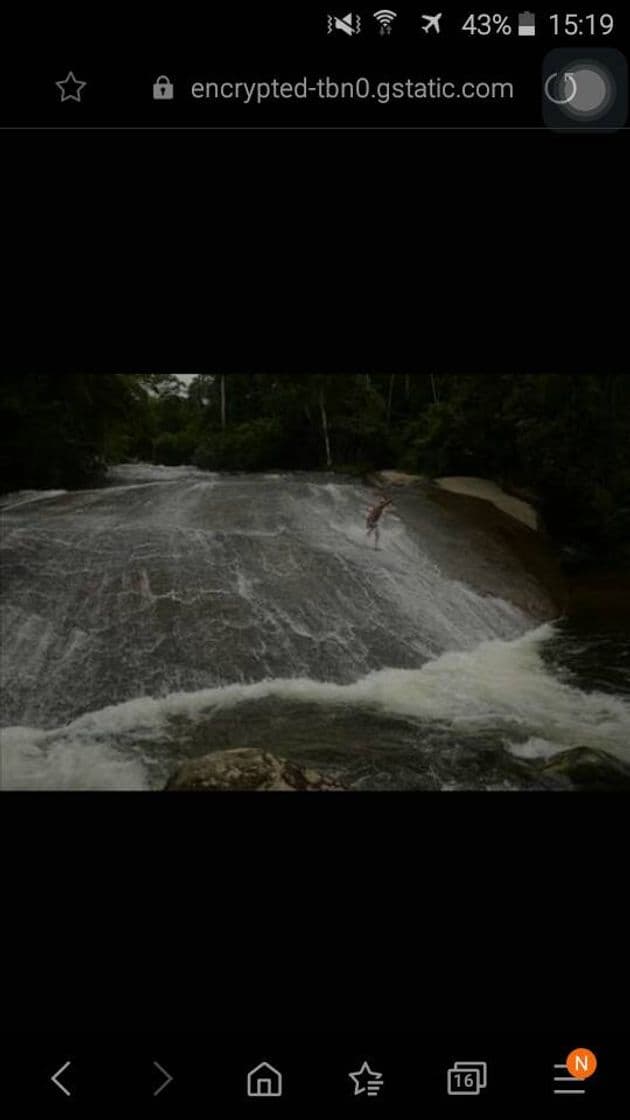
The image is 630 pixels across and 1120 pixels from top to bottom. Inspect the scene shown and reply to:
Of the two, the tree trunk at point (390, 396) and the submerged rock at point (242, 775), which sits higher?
the tree trunk at point (390, 396)

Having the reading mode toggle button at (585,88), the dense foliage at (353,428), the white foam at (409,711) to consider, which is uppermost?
the reading mode toggle button at (585,88)

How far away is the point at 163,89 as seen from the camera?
1293 mm

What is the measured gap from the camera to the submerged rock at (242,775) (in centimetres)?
195

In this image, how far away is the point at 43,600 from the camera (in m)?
2.86

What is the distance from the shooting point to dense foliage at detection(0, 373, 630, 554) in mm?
2824

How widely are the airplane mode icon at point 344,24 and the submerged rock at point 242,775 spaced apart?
180 centimetres

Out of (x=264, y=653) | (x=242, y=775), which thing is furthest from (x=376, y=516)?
(x=242, y=775)
